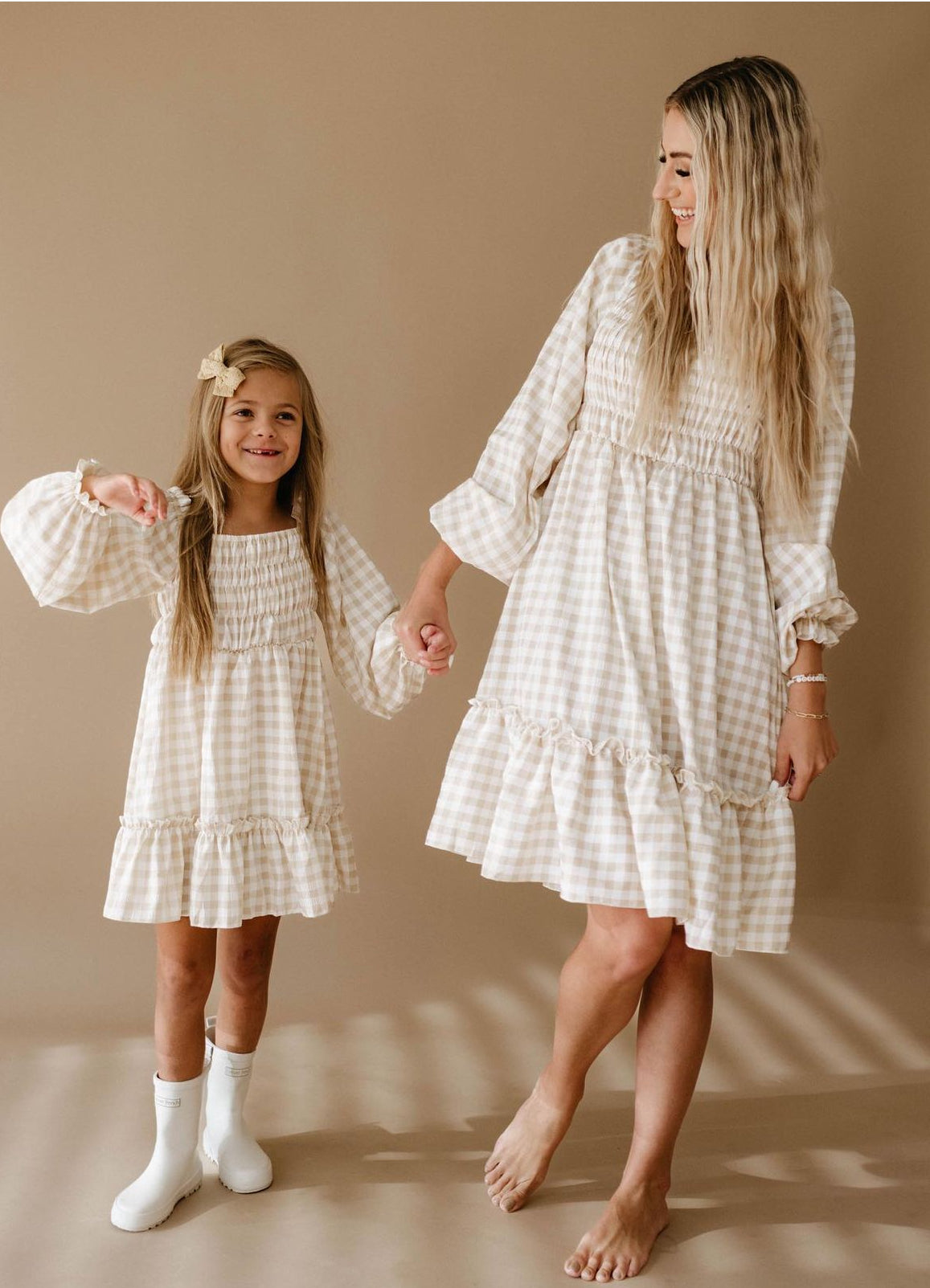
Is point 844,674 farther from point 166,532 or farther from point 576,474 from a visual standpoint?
point 166,532

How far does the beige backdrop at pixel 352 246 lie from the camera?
296 cm

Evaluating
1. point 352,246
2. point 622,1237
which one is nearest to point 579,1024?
point 622,1237

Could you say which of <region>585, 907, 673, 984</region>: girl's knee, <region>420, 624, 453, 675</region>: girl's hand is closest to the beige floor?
Result: <region>585, 907, 673, 984</region>: girl's knee

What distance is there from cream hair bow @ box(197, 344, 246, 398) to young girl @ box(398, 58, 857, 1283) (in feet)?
1.23

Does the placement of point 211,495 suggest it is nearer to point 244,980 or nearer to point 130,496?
point 130,496

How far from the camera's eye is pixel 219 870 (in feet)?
5.94

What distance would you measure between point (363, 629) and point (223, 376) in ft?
1.40

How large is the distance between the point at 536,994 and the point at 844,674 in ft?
3.76

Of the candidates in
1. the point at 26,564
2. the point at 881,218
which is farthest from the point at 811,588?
the point at 881,218

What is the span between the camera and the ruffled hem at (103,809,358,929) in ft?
5.89

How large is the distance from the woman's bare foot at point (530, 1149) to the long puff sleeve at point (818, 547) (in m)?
0.71

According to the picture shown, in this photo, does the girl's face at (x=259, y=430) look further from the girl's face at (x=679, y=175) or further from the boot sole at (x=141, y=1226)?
the boot sole at (x=141, y=1226)

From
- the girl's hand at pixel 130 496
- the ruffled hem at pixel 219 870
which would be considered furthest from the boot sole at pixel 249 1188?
the girl's hand at pixel 130 496

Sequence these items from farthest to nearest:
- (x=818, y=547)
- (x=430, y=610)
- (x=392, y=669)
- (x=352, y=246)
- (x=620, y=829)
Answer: (x=352, y=246) < (x=392, y=669) < (x=430, y=610) < (x=818, y=547) < (x=620, y=829)
